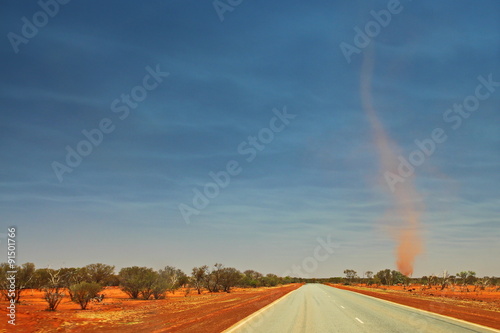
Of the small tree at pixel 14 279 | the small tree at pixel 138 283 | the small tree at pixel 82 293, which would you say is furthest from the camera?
the small tree at pixel 138 283

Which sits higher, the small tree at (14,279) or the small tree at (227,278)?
the small tree at (14,279)

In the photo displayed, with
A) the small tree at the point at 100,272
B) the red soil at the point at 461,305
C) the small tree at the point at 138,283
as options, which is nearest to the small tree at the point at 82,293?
the small tree at the point at 138,283

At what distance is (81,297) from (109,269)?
4278cm

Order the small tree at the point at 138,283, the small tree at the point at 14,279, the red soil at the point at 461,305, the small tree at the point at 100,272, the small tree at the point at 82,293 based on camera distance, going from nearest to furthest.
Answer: the red soil at the point at 461,305 < the small tree at the point at 82,293 < the small tree at the point at 14,279 < the small tree at the point at 138,283 < the small tree at the point at 100,272

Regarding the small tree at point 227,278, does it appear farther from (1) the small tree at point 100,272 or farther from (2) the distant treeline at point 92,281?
(1) the small tree at point 100,272

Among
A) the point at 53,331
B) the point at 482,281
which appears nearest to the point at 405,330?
the point at 53,331

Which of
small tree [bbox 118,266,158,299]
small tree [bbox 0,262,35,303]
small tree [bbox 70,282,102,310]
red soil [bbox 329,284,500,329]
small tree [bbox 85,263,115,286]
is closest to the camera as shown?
red soil [bbox 329,284,500,329]

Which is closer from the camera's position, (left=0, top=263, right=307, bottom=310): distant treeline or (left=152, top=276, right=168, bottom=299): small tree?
(left=0, top=263, right=307, bottom=310): distant treeline

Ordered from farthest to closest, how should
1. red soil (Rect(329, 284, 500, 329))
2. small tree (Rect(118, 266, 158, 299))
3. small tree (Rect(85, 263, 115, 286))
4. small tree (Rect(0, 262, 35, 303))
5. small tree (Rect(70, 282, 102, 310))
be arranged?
1. small tree (Rect(85, 263, 115, 286))
2. small tree (Rect(118, 266, 158, 299))
3. small tree (Rect(0, 262, 35, 303))
4. small tree (Rect(70, 282, 102, 310))
5. red soil (Rect(329, 284, 500, 329))

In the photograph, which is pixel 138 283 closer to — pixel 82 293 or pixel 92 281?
pixel 92 281

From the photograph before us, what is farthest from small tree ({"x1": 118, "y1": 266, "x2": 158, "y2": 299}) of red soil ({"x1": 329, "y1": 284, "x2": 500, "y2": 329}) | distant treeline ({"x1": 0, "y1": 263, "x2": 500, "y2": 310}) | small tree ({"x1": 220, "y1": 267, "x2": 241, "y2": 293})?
red soil ({"x1": 329, "y1": 284, "x2": 500, "y2": 329})

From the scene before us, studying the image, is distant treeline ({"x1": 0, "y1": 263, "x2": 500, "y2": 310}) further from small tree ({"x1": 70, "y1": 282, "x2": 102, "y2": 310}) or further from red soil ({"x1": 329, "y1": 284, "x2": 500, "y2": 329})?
red soil ({"x1": 329, "y1": 284, "x2": 500, "y2": 329})

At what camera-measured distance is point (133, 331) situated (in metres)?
17.7

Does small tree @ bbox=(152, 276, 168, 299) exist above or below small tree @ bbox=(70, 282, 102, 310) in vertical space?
below
